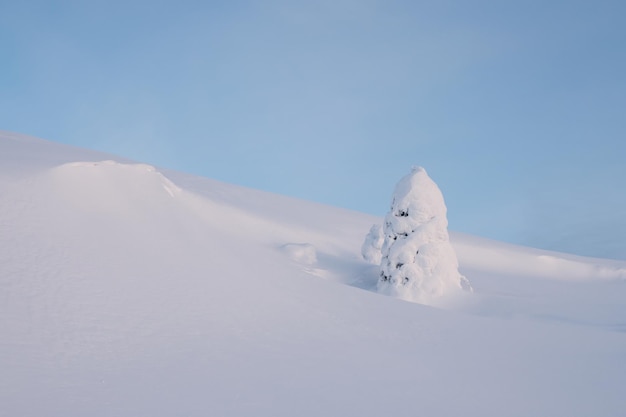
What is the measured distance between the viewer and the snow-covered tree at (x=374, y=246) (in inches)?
971

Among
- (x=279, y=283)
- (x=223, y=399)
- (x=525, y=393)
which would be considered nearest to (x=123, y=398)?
(x=223, y=399)

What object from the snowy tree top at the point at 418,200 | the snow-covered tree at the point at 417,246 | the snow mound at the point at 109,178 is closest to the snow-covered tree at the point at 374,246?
the snow-covered tree at the point at 417,246

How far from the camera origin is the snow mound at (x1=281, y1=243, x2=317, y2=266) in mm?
22797

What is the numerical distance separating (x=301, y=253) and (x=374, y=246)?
12.3ft

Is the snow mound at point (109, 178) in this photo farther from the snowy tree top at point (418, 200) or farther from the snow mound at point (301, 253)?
the snowy tree top at point (418, 200)

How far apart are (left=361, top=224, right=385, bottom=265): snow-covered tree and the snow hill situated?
535 cm

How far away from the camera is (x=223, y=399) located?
762cm

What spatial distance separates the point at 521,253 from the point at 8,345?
34.0 m

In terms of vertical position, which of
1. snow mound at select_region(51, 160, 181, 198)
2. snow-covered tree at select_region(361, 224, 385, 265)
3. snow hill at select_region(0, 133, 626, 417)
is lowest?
snow hill at select_region(0, 133, 626, 417)

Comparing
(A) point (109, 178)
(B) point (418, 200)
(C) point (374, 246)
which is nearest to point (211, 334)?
(A) point (109, 178)

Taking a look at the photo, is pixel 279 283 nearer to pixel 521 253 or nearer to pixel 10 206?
pixel 10 206

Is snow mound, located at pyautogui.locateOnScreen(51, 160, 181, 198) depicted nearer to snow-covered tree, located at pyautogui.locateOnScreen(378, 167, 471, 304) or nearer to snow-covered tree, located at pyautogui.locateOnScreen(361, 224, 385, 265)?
snow-covered tree, located at pyautogui.locateOnScreen(361, 224, 385, 265)

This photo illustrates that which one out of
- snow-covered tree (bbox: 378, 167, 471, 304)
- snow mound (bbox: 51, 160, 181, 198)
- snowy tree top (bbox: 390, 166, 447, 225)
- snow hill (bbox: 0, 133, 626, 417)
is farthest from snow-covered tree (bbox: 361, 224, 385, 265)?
snow mound (bbox: 51, 160, 181, 198)

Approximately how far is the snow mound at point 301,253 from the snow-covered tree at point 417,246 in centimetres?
347
